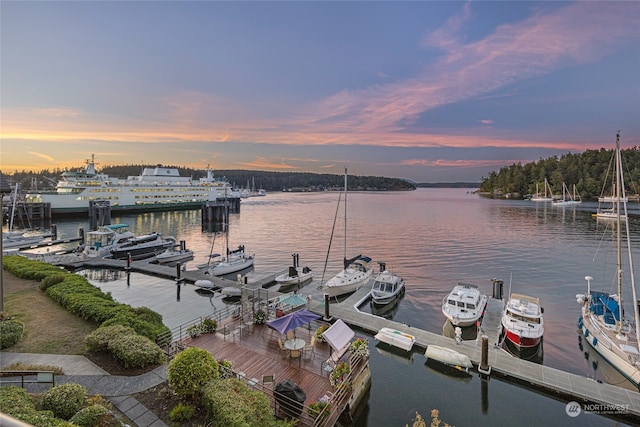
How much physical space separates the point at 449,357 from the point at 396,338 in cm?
304

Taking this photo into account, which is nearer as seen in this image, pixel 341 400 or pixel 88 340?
pixel 341 400

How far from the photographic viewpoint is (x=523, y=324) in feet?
65.6

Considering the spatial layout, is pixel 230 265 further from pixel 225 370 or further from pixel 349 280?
pixel 225 370

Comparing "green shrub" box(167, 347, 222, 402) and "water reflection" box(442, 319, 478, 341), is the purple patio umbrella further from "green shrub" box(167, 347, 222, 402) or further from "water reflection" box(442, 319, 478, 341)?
"water reflection" box(442, 319, 478, 341)

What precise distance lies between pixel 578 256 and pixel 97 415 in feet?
178

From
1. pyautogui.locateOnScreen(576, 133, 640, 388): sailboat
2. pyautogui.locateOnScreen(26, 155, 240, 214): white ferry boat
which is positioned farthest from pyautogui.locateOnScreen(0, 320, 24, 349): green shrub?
pyautogui.locateOnScreen(26, 155, 240, 214): white ferry boat

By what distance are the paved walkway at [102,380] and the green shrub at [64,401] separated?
1493mm

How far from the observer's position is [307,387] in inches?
492

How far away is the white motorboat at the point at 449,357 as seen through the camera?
54.9 feet

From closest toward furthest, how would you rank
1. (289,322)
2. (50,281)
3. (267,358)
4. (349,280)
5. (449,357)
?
(267,358) < (289,322) < (449,357) < (50,281) < (349,280)

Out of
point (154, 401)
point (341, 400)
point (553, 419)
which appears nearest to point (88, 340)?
point (154, 401)

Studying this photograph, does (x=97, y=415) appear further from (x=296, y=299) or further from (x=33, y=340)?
(x=296, y=299)

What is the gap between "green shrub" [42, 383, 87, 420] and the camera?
902 cm

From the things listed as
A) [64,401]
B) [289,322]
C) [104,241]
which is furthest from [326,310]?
[104,241]
